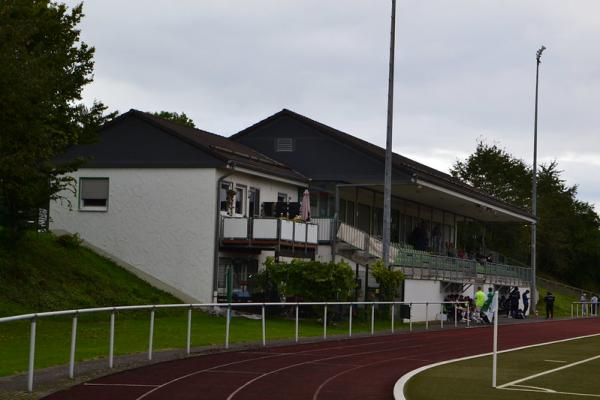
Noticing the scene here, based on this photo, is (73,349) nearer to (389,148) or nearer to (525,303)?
(389,148)

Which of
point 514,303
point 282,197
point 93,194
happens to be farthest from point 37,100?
point 514,303

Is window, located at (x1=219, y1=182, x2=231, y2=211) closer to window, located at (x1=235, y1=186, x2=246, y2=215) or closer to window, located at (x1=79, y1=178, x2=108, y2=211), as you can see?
window, located at (x1=235, y1=186, x2=246, y2=215)

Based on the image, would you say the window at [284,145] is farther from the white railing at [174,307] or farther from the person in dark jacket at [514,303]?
the person in dark jacket at [514,303]

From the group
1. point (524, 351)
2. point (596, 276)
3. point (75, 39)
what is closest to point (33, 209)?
point (75, 39)

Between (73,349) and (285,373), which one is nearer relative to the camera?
(73,349)

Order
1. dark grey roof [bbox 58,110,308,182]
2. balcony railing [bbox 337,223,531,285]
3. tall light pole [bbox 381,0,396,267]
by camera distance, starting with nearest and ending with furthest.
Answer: tall light pole [bbox 381,0,396,267], dark grey roof [bbox 58,110,308,182], balcony railing [bbox 337,223,531,285]

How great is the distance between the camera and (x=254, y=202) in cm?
4575

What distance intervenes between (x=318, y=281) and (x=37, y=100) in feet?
46.0

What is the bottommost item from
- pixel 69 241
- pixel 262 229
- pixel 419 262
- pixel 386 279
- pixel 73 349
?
pixel 73 349

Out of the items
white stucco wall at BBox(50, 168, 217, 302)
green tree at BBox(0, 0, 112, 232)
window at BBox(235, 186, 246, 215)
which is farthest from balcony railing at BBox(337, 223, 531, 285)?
green tree at BBox(0, 0, 112, 232)

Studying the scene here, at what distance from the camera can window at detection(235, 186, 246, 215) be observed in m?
44.4

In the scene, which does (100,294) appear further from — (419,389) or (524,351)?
(419,389)

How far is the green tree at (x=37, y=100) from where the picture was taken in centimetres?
2489

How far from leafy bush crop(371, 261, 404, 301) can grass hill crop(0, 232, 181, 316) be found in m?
7.54
